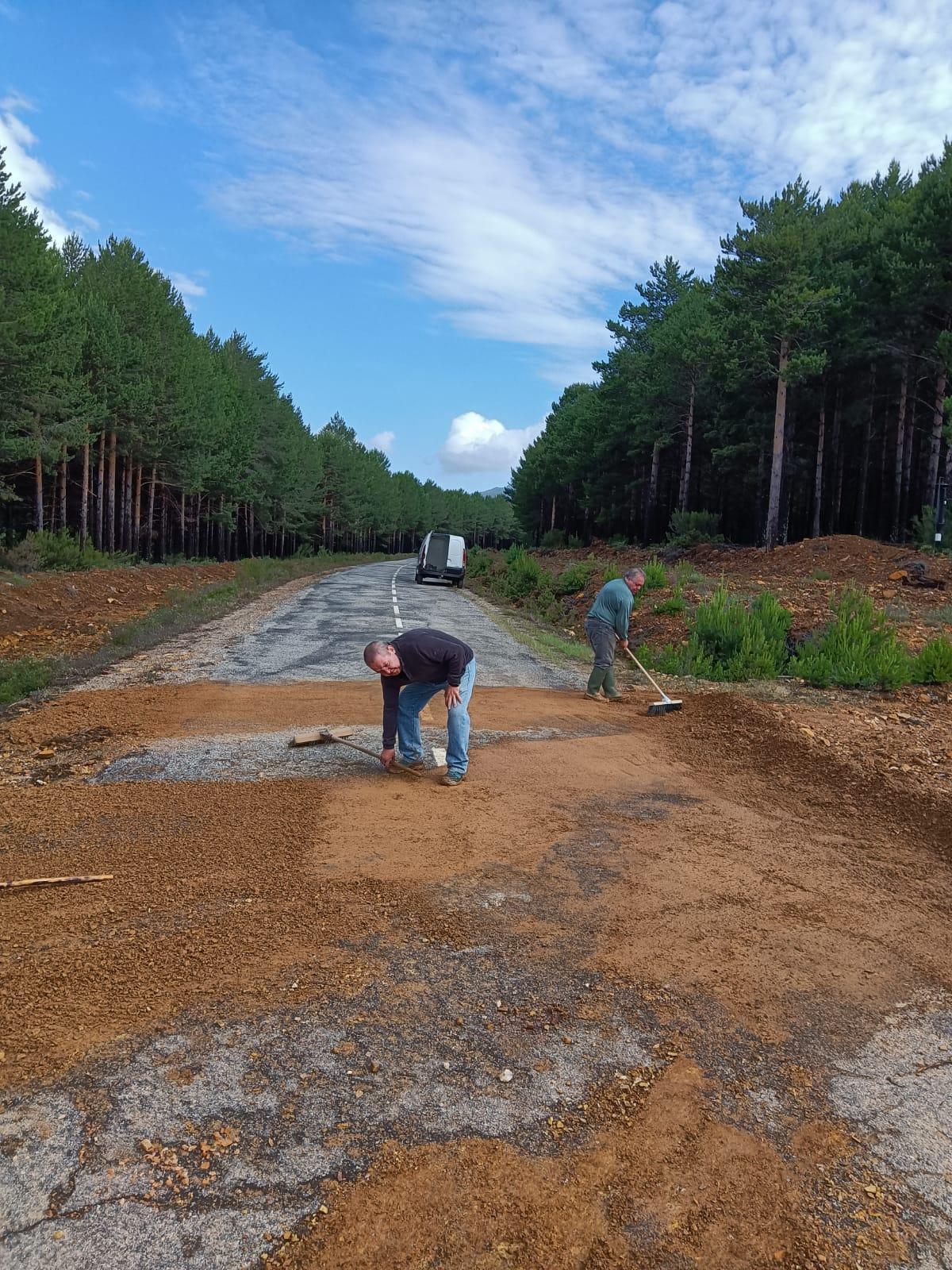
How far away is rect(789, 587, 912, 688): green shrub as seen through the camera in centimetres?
1046

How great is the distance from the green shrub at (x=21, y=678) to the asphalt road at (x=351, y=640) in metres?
1.94

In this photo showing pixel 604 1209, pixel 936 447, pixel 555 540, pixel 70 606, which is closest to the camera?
pixel 604 1209

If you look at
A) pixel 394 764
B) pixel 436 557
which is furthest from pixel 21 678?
pixel 436 557

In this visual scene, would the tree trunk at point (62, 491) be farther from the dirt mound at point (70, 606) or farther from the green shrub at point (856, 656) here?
the green shrub at point (856, 656)

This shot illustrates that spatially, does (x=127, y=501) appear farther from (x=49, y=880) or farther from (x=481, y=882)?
(x=481, y=882)

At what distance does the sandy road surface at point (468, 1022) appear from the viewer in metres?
2.35

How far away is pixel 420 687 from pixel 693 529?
3050 cm

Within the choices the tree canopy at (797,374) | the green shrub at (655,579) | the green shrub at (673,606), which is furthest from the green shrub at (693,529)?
the green shrub at (673,606)

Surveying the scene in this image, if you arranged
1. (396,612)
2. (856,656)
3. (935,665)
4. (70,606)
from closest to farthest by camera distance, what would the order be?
(935,665) → (856,656) → (70,606) → (396,612)

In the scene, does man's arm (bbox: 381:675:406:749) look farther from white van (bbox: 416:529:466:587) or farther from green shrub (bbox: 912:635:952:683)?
white van (bbox: 416:529:466:587)

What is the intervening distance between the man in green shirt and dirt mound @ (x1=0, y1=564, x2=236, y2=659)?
26.6 feet

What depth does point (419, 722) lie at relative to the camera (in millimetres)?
6660

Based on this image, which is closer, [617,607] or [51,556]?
[617,607]

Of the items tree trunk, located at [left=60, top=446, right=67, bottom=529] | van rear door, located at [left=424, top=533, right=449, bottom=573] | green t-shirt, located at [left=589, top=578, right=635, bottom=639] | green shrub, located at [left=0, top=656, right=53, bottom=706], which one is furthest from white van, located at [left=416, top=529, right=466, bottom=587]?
green t-shirt, located at [left=589, top=578, right=635, bottom=639]
